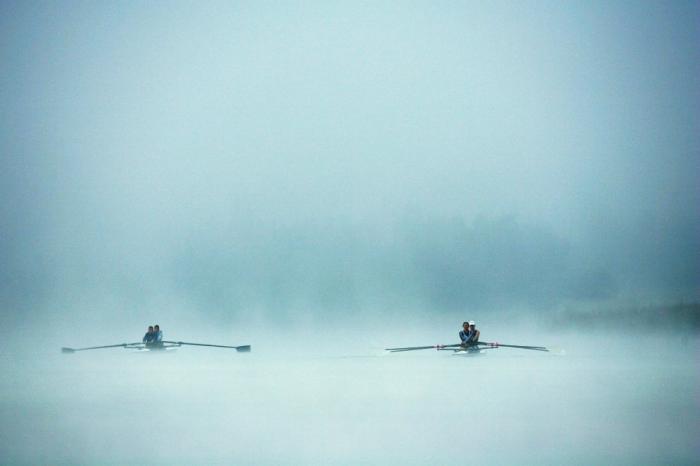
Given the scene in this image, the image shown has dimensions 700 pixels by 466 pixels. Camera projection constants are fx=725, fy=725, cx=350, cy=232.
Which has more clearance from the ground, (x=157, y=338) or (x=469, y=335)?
(x=469, y=335)

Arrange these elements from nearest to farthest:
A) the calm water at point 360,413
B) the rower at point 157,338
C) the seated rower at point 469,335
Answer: the calm water at point 360,413 < the seated rower at point 469,335 < the rower at point 157,338

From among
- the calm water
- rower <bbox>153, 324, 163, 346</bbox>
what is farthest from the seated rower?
rower <bbox>153, 324, 163, 346</bbox>

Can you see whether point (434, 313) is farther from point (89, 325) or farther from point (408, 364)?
point (408, 364)

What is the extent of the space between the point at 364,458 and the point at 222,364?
11695mm

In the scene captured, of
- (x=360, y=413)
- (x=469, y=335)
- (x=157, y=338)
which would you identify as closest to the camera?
(x=360, y=413)

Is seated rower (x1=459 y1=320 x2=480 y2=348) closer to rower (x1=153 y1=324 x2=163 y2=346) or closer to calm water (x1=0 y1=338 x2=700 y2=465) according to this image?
calm water (x1=0 y1=338 x2=700 y2=465)

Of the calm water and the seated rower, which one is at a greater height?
the seated rower

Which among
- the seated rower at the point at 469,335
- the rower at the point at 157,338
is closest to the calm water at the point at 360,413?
the seated rower at the point at 469,335

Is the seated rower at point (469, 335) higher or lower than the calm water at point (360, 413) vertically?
higher

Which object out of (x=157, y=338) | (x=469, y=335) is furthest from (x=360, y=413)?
(x=157, y=338)

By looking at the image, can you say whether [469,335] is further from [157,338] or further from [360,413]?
[157,338]

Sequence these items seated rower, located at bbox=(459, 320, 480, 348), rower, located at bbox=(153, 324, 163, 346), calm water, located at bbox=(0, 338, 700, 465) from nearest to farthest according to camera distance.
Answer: calm water, located at bbox=(0, 338, 700, 465), seated rower, located at bbox=(459, 320, 480, 348), rower, located at bbox=(153, 324, 163, 346)

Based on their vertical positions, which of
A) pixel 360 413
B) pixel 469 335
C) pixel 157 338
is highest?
pixel 469 335

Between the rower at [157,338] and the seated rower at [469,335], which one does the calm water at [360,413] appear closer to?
the seated rower at [469,335]
